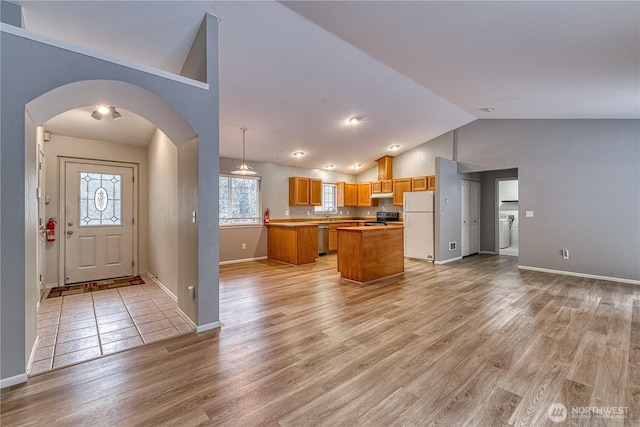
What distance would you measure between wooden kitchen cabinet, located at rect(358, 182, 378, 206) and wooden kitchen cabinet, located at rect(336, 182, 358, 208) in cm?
13

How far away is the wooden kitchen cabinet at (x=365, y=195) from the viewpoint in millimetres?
8477

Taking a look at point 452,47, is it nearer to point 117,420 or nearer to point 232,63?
point 232,63

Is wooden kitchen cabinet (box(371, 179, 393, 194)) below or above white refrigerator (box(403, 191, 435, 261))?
above

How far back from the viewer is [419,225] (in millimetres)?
6727

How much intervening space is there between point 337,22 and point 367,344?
127 inches

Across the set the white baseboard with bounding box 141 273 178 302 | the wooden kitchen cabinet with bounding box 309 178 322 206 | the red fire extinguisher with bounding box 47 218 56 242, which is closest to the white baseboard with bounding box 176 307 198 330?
the white baseboard with bounding box 141 273 178 302

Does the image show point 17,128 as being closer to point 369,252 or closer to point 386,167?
point 369,252

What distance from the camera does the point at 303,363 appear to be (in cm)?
223

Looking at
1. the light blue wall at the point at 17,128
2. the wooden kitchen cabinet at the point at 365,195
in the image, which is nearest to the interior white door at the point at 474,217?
the wooden kitchen cabinet at the point at 365,195

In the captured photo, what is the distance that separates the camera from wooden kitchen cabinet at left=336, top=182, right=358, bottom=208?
28.1 feet

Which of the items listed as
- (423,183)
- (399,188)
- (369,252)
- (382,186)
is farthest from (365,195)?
(369,252)

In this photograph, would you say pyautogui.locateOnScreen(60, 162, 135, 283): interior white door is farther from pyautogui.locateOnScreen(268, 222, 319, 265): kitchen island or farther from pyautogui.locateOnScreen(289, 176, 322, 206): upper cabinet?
pyautogui.locateOnScreen(289, 176, 322, 206): upper cabinet

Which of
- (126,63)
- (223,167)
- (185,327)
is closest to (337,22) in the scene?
(126,63)

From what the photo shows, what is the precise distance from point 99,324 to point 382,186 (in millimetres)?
6796
